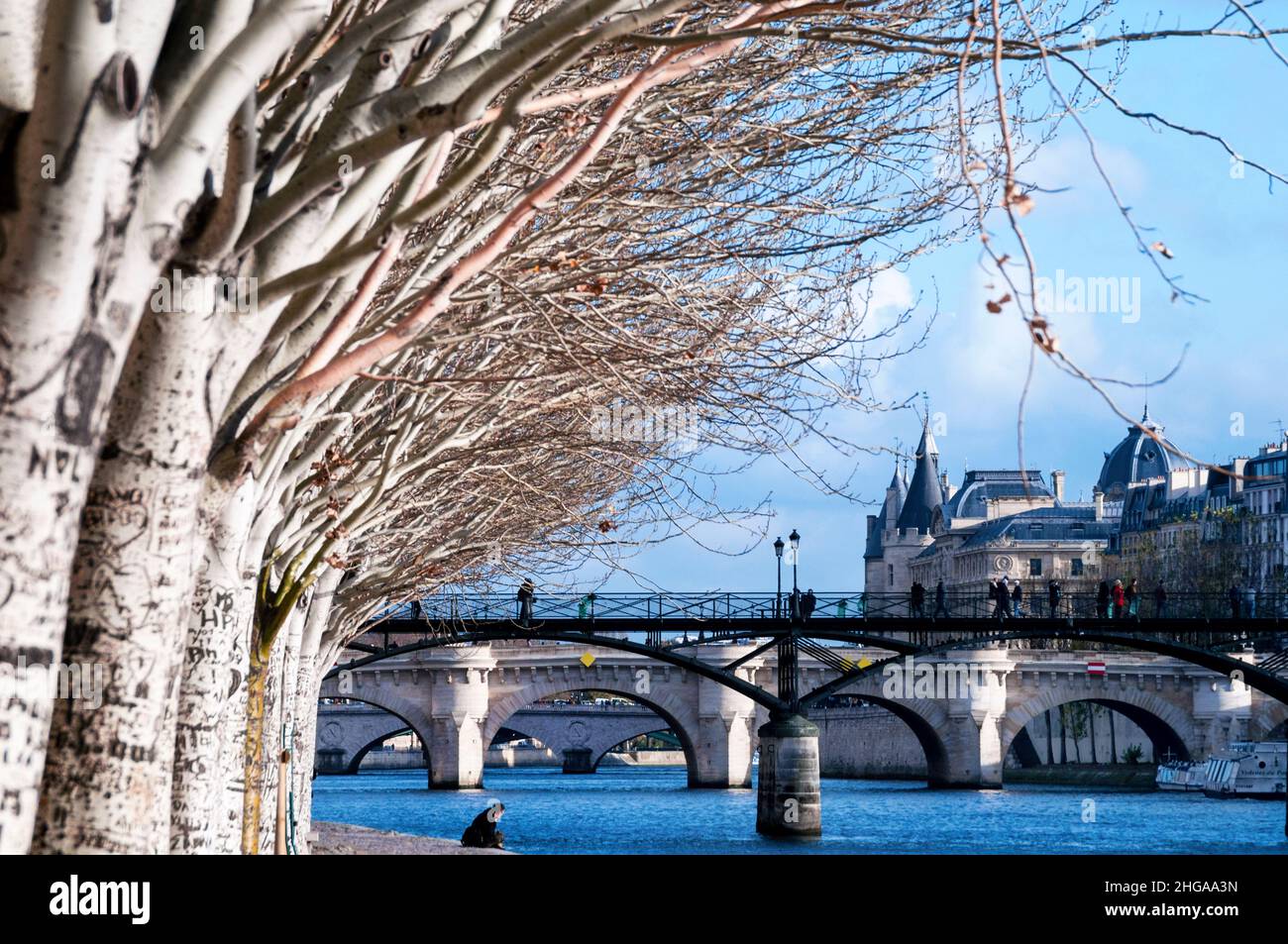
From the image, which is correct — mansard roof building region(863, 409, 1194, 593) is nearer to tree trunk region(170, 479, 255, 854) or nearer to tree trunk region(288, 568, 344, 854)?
tree trunk region(288, 568, 344, 854)

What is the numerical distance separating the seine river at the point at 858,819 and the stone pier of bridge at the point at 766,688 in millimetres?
1825

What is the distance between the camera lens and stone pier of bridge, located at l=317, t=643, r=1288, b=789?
71.2m

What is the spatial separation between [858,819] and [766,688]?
2307 cm

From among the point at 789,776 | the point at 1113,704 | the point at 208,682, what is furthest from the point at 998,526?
the point at 208,682

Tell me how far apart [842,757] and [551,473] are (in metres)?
76.8

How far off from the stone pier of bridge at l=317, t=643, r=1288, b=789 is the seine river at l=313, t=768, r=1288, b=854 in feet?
5.99

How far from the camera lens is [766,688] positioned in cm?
7406

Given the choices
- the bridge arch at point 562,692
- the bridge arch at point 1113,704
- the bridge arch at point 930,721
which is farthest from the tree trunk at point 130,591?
the bridge arch at point 1113,704

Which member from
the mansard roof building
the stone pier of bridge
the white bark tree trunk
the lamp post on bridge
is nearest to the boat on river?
the stone pier of bridge

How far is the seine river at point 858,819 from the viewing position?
40250 millimetres

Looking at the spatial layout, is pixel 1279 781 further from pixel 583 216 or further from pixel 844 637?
pixel 583 216

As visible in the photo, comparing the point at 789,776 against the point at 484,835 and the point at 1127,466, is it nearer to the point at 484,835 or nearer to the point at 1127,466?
the point at 484,835

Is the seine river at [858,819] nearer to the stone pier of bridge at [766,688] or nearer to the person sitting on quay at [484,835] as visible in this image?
the stone pier of bridge at [766,688]

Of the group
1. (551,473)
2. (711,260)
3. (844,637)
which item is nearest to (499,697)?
(844,637)
